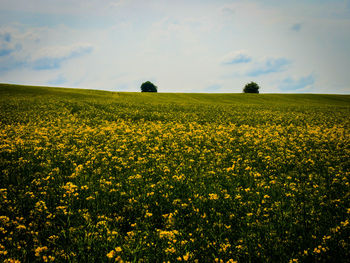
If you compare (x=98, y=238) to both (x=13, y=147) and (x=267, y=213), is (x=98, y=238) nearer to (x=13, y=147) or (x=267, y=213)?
(x=267, y=213)

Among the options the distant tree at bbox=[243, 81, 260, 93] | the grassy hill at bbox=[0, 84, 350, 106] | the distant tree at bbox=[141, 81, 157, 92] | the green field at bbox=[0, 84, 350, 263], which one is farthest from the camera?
the distant tree at bbox=[141, 81, 157, 92]

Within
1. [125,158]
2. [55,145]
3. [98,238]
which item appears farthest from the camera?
[55,145]

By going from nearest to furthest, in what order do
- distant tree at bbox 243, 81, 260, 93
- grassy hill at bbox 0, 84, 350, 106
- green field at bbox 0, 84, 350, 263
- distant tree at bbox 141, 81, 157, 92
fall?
green field at bbox 0, 84, 350, 263
grassy hill at bbox 0, 84, 350, 106
distant tree at bbox 243, 81, 260, 93
distant tree at bbox 141, 81, 157, 92

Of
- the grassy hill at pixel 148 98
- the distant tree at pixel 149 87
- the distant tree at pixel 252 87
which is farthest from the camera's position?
the distant tree at pixel 149 87

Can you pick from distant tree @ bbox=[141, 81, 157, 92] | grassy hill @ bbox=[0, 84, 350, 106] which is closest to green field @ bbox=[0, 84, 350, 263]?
grassy hill @ bbox=[0, 84, 350, 106]

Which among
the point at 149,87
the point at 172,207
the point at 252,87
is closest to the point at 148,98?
the point at 172,207

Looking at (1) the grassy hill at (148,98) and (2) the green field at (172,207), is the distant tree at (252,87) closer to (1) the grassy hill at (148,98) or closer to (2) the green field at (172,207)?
(1) the grassy hill at (148,98)

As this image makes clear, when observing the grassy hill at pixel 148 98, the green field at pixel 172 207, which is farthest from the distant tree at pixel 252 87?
the green field at pixel 172 207

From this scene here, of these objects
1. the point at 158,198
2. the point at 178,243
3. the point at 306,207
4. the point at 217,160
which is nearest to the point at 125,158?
the point at 158,198

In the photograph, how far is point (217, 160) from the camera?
8344 millimetres

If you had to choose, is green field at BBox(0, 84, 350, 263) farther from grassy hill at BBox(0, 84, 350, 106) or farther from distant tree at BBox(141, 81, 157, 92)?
distant tree at BBox(141, 81, 157, 92)

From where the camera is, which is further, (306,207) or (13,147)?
(13,147)

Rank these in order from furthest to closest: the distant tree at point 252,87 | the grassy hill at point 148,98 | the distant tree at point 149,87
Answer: the distant tree at point 149,87 → the distant tree at point 252,87 → the grassy hill at point 148,98

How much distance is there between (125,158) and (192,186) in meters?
3.51
